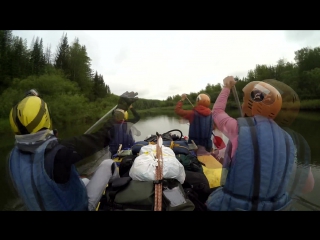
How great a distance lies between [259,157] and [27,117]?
5.36 ft

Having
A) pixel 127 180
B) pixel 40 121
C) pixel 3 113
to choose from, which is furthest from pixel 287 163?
pixel 3 113

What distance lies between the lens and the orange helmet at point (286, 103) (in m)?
1.50

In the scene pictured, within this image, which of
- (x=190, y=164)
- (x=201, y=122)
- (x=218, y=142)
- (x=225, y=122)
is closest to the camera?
(x=225, y=122)

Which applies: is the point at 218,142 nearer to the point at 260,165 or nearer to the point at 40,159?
the point at 260,165

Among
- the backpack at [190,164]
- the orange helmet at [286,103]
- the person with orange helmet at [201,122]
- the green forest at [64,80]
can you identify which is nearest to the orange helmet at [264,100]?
the orange helmet at [286,103]

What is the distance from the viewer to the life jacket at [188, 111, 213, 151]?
4410 millimetres

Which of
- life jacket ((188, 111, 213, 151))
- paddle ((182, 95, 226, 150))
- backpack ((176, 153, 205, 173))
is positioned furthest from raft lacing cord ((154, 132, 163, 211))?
paddle ((182, 95, 226, 150))

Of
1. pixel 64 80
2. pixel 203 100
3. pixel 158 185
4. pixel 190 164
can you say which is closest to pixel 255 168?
pixel 158 185

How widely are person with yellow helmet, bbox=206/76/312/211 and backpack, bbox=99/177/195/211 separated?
42 cm

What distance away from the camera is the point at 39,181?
4.29 ft

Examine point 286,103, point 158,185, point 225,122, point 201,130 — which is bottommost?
point 158,185

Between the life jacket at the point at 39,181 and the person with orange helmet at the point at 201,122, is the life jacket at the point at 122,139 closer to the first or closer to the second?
the person with orange helmet at the point at 201,122

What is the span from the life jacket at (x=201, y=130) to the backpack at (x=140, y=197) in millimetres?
2739
